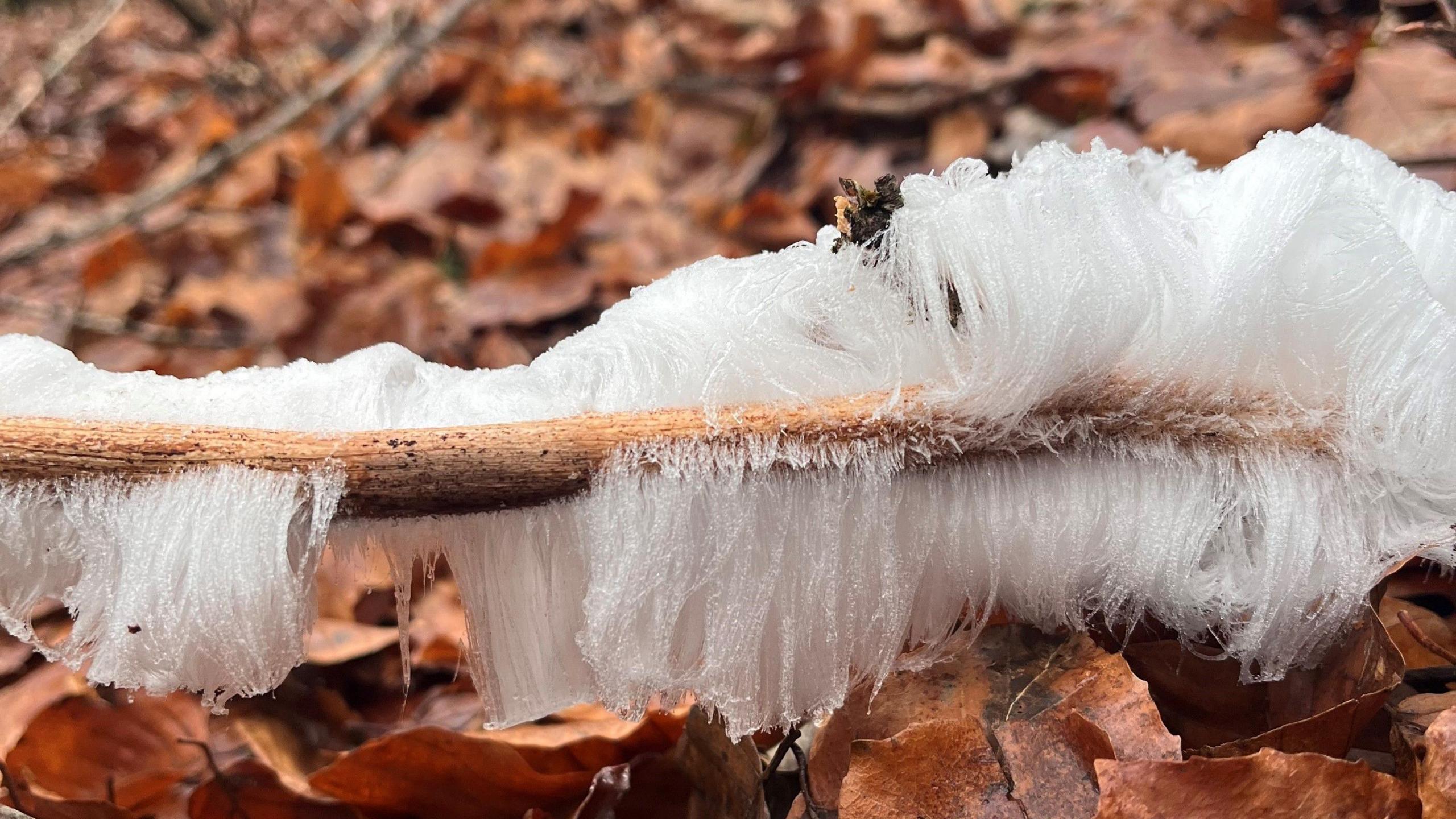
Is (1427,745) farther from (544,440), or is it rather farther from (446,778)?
(446,778)

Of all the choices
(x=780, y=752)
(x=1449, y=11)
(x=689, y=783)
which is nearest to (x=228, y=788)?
(x=689, y=783)

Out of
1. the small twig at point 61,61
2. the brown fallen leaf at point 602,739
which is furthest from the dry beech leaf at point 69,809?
the small twig at point 61,61

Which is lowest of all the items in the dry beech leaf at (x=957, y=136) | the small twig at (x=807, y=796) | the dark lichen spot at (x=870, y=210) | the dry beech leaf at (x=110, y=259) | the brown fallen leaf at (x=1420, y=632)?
the small twig at (x=807, y=796)

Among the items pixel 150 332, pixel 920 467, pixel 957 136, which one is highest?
pixel 957 136

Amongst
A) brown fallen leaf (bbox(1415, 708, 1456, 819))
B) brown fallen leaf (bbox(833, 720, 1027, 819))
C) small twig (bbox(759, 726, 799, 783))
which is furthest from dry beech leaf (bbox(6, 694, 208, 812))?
brown fallen leaf (bbox(1415, 708, 1456, 819))

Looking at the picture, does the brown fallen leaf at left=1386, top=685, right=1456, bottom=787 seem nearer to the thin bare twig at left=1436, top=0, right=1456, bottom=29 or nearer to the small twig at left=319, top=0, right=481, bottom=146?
the thin bare twig at left=1436, top=0, right=1456, bottom=29

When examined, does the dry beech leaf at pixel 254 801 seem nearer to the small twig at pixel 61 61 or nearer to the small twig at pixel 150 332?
the small twig at pixel 150 332
